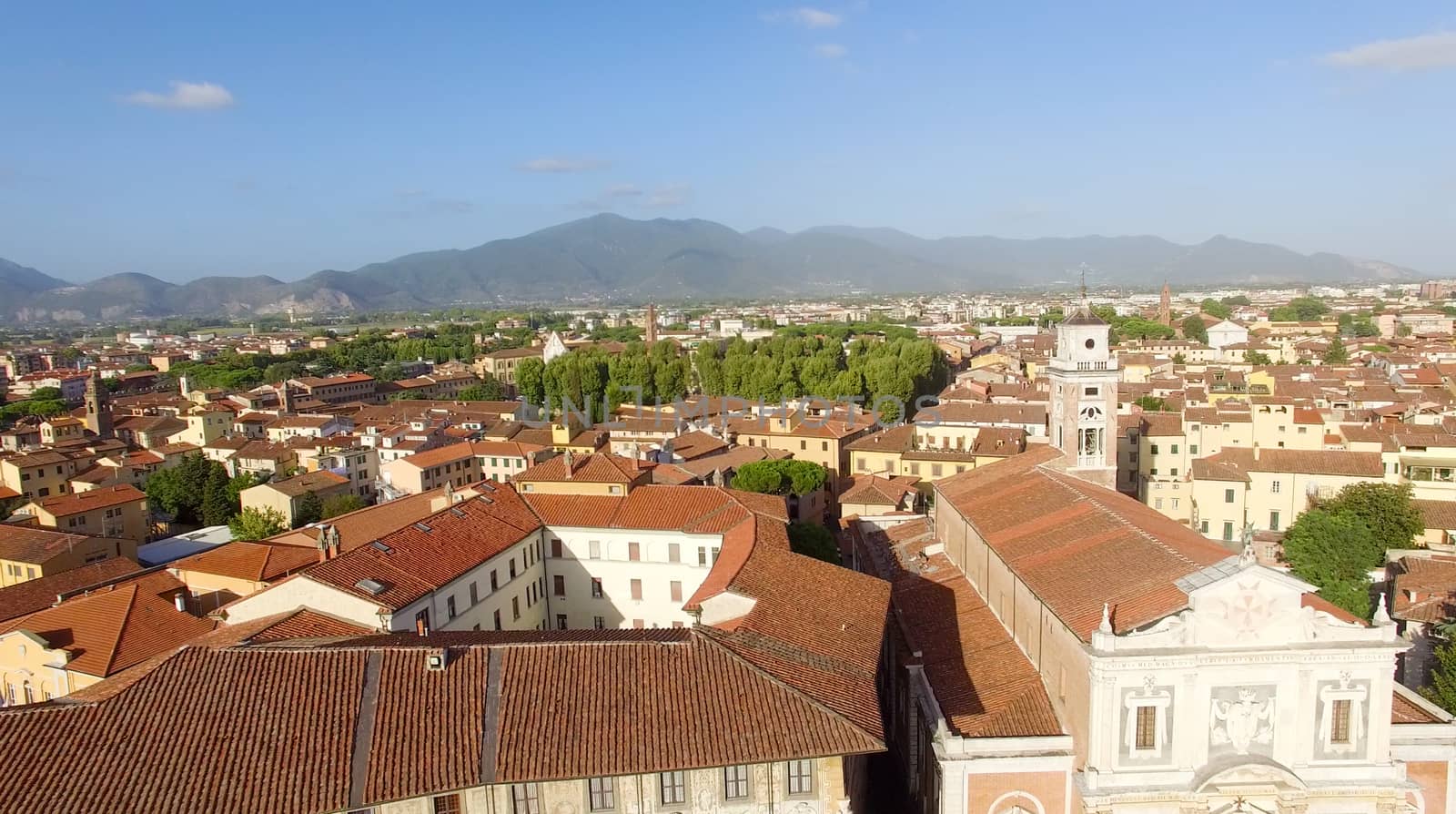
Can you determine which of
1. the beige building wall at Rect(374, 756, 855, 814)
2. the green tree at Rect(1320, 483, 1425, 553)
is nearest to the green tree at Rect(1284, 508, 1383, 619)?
the green tree at Rect(1320, 483, 1425, 553)

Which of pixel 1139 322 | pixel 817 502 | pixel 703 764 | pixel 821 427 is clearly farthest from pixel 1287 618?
pixel 1139 322

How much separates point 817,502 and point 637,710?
116 feet

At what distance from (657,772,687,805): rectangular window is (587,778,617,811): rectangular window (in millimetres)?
767

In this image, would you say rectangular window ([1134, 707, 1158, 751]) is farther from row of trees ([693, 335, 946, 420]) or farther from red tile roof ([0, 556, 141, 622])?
row of trees ([693, 335, 946, 420])

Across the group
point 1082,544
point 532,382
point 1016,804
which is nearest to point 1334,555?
point 1082,544

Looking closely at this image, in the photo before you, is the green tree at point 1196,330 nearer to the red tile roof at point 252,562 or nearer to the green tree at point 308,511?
the green tree at point 308,511

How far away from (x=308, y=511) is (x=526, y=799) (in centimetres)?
3966

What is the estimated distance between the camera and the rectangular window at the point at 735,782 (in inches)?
557

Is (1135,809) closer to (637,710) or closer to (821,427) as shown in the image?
(637,710)

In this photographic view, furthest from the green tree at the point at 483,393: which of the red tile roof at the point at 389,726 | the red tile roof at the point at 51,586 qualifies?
the red tile roof at the point at 389,726

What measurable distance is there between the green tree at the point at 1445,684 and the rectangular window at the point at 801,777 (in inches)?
747

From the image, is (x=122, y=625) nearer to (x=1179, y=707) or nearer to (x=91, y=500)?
(x=1179, y=707)

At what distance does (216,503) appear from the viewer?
175 ft

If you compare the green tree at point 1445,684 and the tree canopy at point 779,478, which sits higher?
the tree canopy at point 779,478
